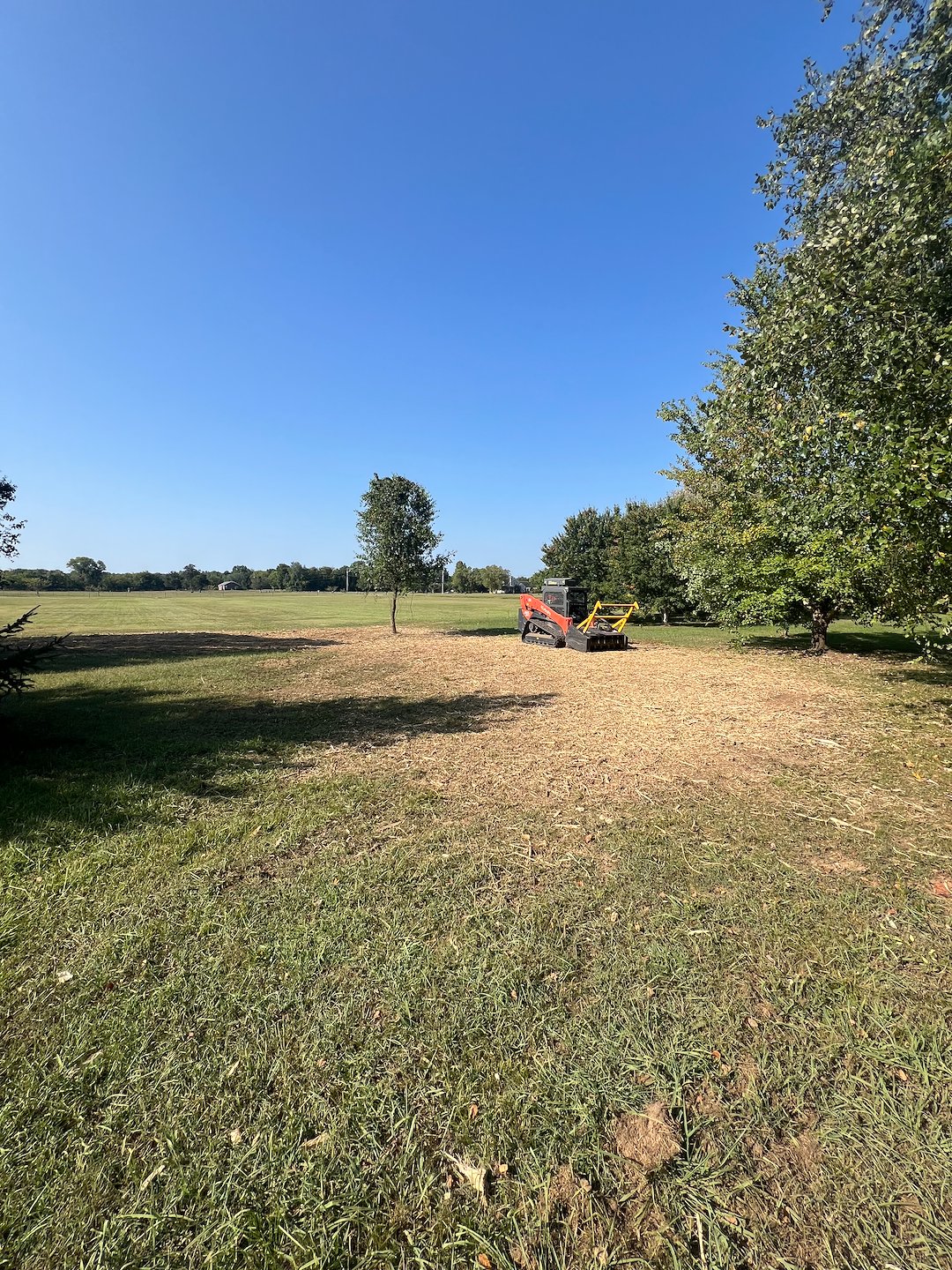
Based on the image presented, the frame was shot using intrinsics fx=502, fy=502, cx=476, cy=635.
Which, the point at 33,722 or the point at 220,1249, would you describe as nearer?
the point at 220,1249

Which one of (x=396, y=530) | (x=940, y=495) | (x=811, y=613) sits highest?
(x=396, y=530)

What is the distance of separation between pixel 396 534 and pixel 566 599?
10.5m

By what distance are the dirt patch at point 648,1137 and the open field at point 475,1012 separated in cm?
2

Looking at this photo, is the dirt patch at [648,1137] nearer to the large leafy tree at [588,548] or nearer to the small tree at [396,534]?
the small tree at [396,534]

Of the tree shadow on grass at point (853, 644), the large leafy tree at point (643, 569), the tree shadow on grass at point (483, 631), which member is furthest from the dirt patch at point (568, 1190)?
the large leafy tree at point (643, 569)

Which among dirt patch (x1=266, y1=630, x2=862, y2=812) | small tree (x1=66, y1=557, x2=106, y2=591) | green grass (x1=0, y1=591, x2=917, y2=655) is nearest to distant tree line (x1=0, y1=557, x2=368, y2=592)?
small tree (x1=66, y1=557, x2=106, y2=591)

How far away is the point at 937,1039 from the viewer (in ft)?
8.50

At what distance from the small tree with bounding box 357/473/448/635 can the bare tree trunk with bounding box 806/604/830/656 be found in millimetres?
17144

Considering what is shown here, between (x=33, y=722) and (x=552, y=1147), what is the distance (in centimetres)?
999

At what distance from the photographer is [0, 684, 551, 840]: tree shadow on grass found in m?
5.34

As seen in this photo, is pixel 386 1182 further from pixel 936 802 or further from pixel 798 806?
pixel 936 802

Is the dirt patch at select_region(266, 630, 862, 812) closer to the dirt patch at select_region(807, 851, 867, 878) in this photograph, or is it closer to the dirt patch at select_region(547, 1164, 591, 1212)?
the dirt patch at select_region(807, 851, 867, 878)

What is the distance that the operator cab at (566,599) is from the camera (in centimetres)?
1977

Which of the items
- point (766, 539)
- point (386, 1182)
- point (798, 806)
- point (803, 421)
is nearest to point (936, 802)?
point (798, 806)
